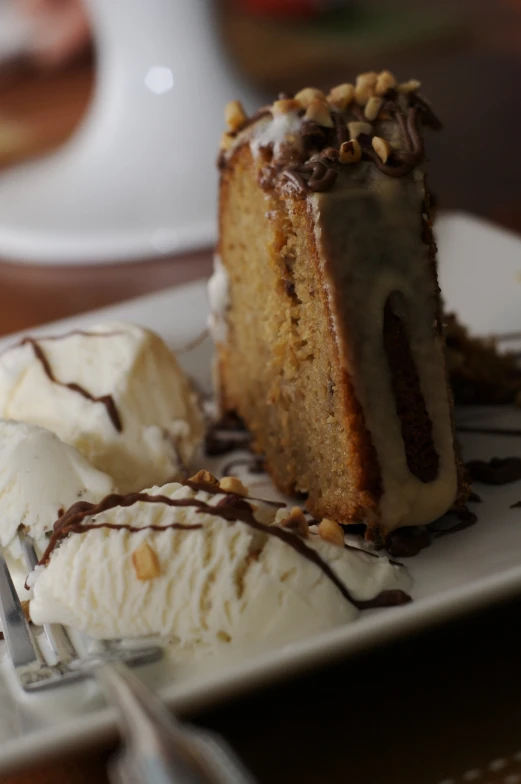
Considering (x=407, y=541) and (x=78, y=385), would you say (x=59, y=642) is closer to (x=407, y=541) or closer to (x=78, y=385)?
(x=407, y=541)

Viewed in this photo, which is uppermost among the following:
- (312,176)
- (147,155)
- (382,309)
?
(147,155)

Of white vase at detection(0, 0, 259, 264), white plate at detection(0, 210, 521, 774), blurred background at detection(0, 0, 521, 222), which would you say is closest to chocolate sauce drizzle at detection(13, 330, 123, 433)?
white plate at detection(0, 210, 521, 774)

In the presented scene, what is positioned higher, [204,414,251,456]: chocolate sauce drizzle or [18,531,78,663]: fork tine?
[204,414,251,456]: chocolate sauce drizzle

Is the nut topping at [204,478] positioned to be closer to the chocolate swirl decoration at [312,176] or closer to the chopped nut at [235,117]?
the chocolate swirl decoration at [312,176]

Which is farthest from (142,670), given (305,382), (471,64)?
(471,64)

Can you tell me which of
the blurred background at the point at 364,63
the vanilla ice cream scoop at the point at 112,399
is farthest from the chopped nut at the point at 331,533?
the blurred background at the point at 364,63

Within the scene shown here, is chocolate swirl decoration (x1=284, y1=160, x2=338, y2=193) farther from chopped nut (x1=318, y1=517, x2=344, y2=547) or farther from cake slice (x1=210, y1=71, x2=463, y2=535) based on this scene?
chopped nut (x1=318, y1=517, x2=344, y2=547)

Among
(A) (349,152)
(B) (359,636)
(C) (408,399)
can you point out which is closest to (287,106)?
(A) (349,152)
